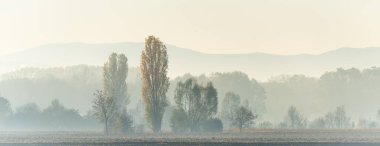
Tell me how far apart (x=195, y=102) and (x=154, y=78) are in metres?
7.34

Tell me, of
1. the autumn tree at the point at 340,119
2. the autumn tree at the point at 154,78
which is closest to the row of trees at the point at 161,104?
the autumn tree at the point at 154,78

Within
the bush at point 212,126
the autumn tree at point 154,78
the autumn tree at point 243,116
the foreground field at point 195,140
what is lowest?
the foreground field at point 195,140

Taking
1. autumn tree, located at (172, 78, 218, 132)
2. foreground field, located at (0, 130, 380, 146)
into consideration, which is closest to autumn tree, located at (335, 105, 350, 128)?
autumn tree, located at (172, 78, 218, 132)

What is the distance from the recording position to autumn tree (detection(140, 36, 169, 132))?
5037 inches

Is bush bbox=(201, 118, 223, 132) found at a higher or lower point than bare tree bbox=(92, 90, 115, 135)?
lower

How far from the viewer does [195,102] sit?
438 ft

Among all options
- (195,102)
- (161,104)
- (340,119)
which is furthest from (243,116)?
(340,119)

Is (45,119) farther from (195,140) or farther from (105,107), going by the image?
(195,140)

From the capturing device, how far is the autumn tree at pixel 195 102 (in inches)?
5177

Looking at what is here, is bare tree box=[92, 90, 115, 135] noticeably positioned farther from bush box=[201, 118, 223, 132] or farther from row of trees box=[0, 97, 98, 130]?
row of trees box=[0, 97, 98, 130]

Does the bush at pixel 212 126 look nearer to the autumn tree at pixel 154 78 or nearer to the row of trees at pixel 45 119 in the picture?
the autumn tree at pixel 154 78

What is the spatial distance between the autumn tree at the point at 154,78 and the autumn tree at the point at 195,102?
3713 mm

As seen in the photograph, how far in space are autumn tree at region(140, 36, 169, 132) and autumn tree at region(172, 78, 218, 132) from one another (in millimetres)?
3713

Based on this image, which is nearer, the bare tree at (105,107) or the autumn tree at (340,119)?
the bare tree at (105,107)
